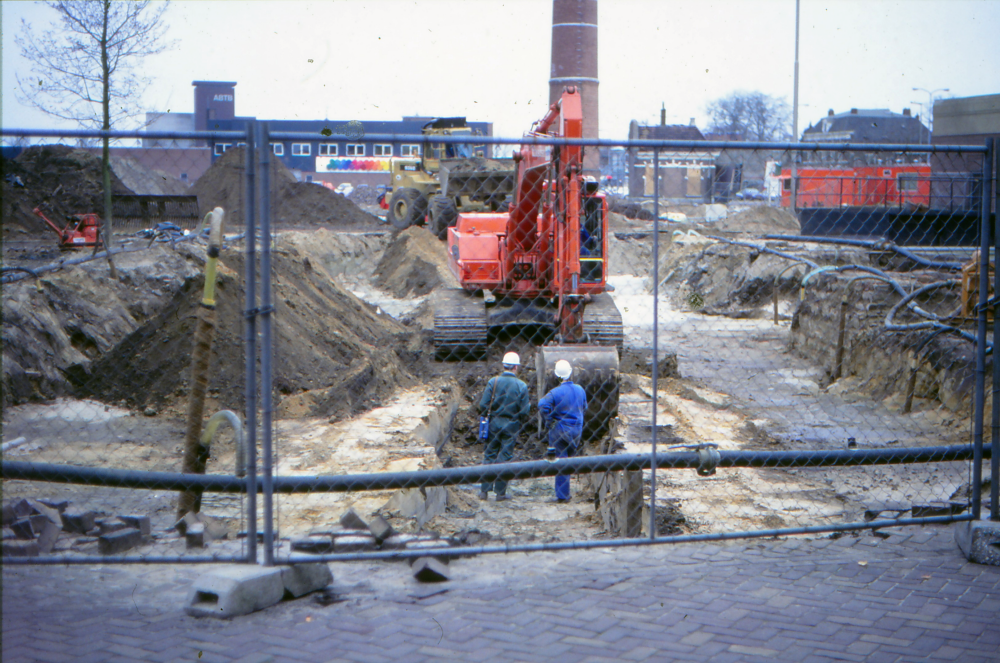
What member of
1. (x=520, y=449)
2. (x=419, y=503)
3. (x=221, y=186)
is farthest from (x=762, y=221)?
(x=419, y=503)

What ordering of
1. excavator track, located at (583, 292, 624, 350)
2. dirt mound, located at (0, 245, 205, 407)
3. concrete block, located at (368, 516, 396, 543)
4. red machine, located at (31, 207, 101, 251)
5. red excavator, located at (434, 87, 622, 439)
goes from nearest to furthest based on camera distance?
1. concrete block, located at (368, 516, 396, 543)
2. red excavator, located at (434, 87, 622, 439)
3. dirt mound, located at (0, 245, 205, 407)
4. excavator track, located at (583, 292, 624, 350)
5. red machine, located at (31, 207, 101, 251)

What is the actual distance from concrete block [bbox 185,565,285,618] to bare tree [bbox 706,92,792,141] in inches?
2814

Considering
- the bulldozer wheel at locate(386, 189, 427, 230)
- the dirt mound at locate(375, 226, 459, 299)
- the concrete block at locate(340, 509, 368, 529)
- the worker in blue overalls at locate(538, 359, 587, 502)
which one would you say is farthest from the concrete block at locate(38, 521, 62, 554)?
the bulldozer wheel at locate(386, 189, 427, 230)

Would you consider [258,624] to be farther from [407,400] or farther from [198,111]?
[198,111]

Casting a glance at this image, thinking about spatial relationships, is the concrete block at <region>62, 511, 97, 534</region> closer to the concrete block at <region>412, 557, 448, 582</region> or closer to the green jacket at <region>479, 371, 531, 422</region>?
the concrete block at <region>412, 557, 448, 582</region>

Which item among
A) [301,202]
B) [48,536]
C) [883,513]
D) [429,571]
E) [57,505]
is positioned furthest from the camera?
[301,202]

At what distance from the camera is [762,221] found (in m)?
40.4

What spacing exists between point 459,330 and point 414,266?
12.0m

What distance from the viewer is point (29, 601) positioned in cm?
436

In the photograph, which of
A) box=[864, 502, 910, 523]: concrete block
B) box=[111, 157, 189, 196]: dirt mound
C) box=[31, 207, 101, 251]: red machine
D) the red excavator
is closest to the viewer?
box=[864, 502, 910, 523]: concrete block

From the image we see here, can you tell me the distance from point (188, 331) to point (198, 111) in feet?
190

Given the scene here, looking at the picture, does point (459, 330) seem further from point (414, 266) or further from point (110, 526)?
point (414, 266)

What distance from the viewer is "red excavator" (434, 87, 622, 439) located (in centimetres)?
1010

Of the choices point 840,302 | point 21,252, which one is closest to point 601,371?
point 840,302
